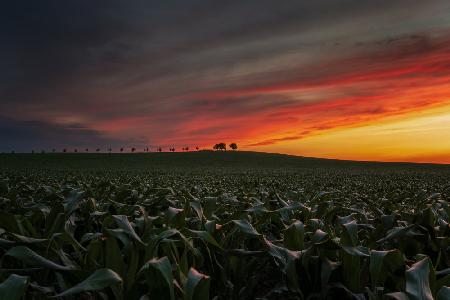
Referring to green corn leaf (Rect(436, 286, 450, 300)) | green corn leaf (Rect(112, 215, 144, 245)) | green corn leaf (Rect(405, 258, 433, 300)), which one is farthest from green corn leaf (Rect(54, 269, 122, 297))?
green corn leaf (Rect(436, 286, 450, 300))

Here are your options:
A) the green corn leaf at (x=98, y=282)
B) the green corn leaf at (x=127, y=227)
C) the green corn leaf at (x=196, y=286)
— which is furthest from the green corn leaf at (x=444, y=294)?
the green corn leaf at (x=127, y=227)

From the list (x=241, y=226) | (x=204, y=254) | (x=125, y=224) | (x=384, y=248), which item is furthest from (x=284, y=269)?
(x=384, y=248)

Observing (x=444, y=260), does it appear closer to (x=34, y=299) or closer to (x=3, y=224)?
(x=34, y=299)

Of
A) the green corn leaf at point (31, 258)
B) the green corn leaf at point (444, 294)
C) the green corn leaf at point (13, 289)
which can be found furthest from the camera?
the green corn leaf at point (31, 258)

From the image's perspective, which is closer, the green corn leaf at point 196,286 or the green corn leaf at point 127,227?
the green corn leaf at point 196,286

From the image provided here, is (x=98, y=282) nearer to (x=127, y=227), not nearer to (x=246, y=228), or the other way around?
(x=127, y=227)

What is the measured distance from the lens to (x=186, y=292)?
6.22 feet

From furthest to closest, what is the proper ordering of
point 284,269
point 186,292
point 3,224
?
point 3,224, point 284,269, point 186,292

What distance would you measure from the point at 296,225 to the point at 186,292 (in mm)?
1457

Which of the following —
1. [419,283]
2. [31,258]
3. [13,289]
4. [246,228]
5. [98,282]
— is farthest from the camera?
[246,228]

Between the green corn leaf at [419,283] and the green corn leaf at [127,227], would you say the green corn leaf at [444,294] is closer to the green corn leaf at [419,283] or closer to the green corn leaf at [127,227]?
the green corn leaf at [419,283]

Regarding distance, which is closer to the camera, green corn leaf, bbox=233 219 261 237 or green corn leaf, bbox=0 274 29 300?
green corn leaf, bbox=0 274 29 300

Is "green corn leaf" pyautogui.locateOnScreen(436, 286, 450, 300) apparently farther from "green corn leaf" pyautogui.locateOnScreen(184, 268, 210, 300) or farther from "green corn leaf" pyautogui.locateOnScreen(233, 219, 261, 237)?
"green corn leaf" pyautogui.locateOnScreen(233, 219, 261, 237)

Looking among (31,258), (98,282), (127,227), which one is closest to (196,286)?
(98,282)
